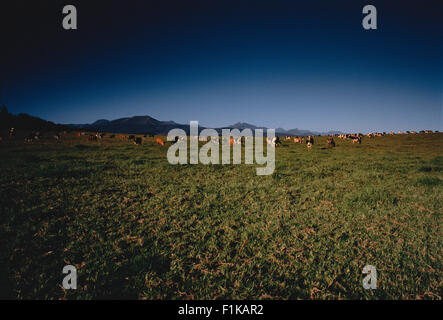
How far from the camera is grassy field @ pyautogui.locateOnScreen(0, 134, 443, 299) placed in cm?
340

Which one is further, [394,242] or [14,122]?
[14,122]

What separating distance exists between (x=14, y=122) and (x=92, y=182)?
77.2 metres

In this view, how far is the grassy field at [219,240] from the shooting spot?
3.40 metres

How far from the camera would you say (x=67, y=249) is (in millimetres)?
4305

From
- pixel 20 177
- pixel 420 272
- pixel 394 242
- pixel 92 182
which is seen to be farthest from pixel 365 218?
pixel 20 177

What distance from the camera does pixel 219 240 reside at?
479 cm

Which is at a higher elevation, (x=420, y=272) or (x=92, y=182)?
(x=92, y=182)
